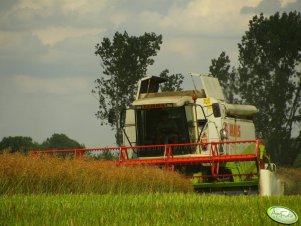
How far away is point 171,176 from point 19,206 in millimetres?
7950

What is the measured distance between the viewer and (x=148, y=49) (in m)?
46.8

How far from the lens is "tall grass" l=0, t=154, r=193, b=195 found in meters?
12.8

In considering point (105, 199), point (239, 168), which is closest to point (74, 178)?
point (105, 199)

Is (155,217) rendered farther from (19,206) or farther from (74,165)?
(74,165)

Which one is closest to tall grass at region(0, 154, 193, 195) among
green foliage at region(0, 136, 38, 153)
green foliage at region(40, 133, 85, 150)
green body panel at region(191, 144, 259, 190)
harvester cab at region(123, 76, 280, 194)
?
green body panel at region(191, 144, 259, 190)

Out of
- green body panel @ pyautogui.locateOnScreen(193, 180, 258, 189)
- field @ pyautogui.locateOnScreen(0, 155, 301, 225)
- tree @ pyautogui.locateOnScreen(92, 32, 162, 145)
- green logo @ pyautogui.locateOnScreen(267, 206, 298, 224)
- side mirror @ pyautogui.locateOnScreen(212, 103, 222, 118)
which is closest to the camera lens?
green logo @ pyautogui.locateOnScreen(267, 206, 298, 224)

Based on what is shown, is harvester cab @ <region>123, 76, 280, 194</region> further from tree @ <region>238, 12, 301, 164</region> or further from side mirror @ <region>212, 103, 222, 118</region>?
tree @ <region>238, 12, 301, 164</region>

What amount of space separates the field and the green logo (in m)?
1.34

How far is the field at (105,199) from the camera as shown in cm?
715

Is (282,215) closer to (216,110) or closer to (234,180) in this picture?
(216,110)

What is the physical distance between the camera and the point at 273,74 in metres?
49.4

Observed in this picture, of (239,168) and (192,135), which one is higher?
(192,135)

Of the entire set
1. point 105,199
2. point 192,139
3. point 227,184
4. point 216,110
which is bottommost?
point 227,184

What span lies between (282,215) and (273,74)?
4497cm
